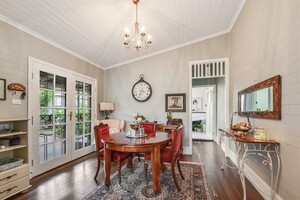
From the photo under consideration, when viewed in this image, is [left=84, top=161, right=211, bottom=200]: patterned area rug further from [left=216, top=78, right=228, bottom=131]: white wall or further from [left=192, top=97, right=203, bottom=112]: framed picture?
[left=192, top=97, right=203, bottom=112]: framed picture

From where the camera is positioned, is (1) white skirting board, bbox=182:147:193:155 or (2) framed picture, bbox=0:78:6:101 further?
(1) white skirting board, bbox=182:147:193:155

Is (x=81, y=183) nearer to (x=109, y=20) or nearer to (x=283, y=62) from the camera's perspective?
(x=109, y=20)

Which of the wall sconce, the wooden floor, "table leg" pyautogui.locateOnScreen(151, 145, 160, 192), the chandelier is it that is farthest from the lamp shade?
"table leg" pyautogui.locateOnScreen(151, 145, 160, 192)

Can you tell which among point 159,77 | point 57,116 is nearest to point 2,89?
point 57,116

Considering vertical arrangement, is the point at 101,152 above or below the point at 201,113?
below

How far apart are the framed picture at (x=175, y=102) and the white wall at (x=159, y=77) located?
117mm

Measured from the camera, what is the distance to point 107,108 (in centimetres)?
475

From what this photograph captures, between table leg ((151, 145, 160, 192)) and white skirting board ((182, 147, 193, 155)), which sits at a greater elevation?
table leg ((151, 145, 160, 192))

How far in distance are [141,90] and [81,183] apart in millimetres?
2913

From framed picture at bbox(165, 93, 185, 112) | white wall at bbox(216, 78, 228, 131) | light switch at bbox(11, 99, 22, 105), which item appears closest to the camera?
light switch at bbox(11, 99, 22, 105)

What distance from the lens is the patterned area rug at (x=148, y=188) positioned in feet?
7.33

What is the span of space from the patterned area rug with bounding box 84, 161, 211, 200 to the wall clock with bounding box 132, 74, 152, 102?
2280 mm

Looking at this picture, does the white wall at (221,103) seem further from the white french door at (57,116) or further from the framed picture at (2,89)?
the framed picture at (2,89)

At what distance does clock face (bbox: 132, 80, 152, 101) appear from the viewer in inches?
188
